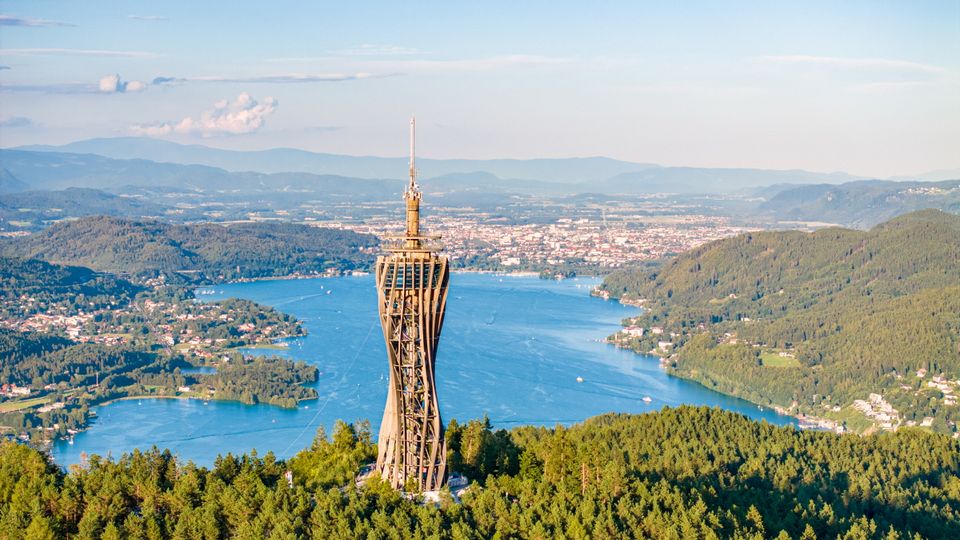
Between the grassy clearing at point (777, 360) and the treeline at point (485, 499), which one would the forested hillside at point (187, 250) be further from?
the treeline at point (485, 499)

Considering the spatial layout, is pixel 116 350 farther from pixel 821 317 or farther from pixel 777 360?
pixel 821 317

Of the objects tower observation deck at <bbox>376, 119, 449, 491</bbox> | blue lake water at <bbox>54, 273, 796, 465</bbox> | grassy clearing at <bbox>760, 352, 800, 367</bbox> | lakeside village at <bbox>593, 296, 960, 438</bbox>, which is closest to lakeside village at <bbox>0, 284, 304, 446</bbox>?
blue lake water at <bbox>54, 273, 796, 465</bbox>

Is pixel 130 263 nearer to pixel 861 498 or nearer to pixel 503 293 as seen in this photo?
pixel 503 293

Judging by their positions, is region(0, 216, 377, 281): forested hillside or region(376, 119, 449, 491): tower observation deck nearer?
region(376, 119, 449, 491): tower observation deck

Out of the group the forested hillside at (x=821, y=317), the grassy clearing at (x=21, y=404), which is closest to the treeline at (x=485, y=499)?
the forested hillside at (x=821, y=317)

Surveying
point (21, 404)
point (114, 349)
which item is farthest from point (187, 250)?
point (21, 404)

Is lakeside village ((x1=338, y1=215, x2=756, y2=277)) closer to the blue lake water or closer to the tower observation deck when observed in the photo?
the blue lake water
